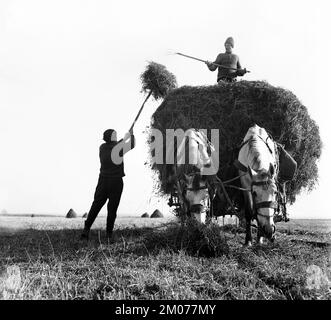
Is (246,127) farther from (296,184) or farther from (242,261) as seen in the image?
(242,261)

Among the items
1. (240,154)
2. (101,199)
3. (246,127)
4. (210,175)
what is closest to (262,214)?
(210,175)

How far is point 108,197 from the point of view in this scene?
341 inches

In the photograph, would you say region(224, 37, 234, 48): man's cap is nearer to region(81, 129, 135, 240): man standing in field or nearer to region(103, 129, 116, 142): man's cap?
region(81, 129, 135, 240): man standing in field

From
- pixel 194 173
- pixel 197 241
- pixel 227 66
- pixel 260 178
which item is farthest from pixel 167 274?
pixel 227 66

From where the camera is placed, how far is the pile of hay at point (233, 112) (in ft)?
28.8

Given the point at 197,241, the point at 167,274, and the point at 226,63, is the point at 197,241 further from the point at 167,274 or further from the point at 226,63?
the point at 226,63

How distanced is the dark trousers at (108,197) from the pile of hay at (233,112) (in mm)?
1580

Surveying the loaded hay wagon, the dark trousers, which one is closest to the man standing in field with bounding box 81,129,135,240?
the dark trousers

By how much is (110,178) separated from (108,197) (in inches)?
16.3

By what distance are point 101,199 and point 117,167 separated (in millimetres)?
743

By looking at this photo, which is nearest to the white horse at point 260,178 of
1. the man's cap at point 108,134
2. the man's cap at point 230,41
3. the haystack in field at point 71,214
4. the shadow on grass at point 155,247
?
the shadow on grass at point 155,247

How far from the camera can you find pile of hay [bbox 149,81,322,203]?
8.79 meters

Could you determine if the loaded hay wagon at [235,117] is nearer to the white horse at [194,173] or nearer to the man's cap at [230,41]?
the white horse at [194,173]

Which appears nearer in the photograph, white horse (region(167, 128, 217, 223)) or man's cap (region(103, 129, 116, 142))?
white horse (region(167, 128, 217, 223))
